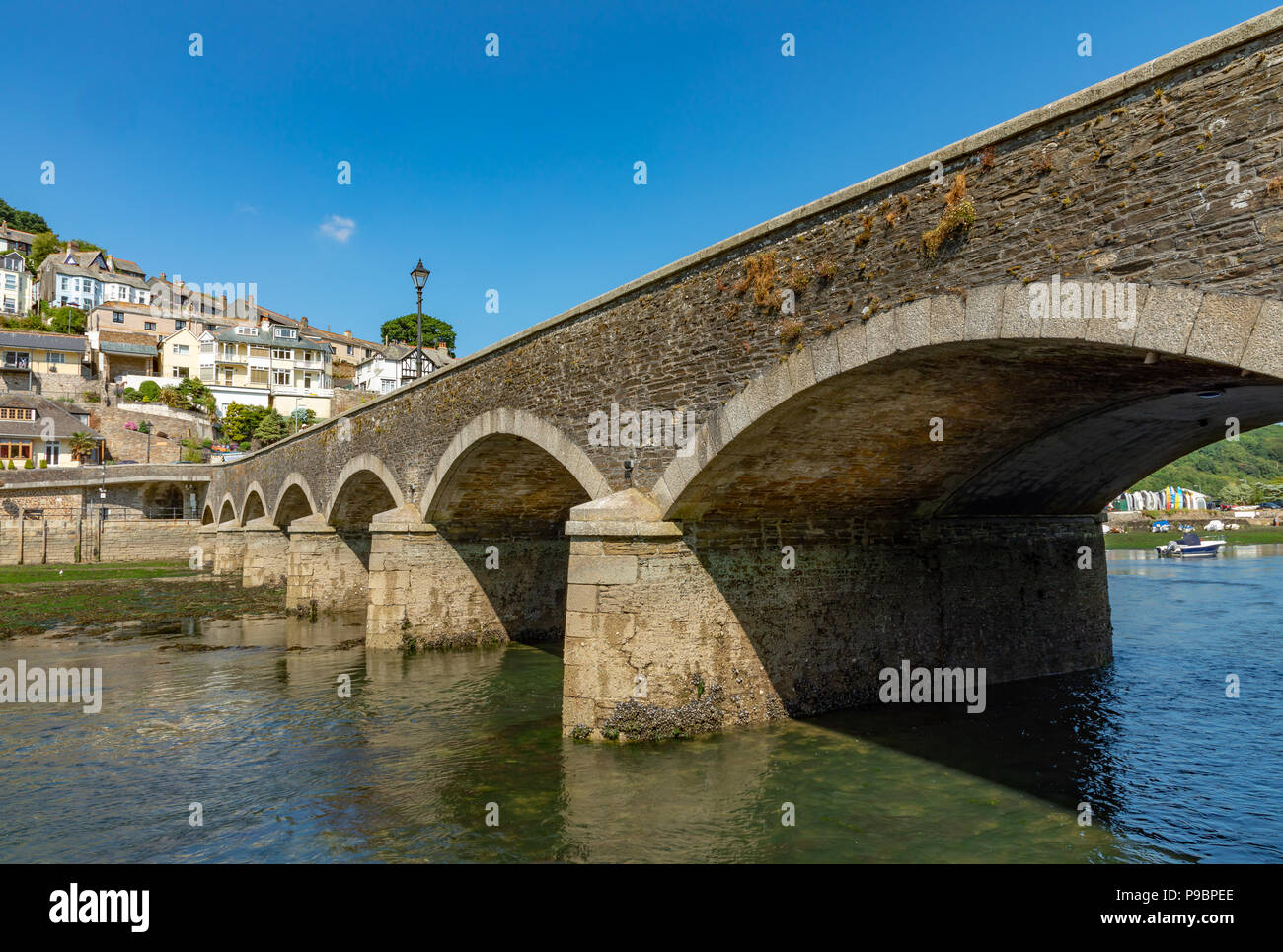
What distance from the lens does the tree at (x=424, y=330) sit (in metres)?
95.6

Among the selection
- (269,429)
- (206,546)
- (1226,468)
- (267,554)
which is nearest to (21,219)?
(269,429)

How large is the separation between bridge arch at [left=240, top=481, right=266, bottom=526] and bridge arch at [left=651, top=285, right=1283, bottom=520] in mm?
28902

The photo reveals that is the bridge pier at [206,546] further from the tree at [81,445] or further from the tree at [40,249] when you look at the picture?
the tree at [40,249]

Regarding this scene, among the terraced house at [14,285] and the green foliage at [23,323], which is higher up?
the terraced house at [14,285]

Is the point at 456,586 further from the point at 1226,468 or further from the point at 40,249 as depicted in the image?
the point at 1226,468

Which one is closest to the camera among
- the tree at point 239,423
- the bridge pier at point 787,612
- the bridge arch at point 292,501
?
the bridge pier at point 787,612

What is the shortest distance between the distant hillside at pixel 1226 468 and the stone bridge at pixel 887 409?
319 ft

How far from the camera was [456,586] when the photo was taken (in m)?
18.3

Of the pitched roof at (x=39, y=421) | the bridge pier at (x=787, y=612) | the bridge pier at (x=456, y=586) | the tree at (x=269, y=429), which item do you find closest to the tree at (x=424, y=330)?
the tree at (x=269, y=429)

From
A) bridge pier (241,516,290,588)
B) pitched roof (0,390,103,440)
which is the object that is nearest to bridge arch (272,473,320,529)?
bridge pier (241,516,290,588)

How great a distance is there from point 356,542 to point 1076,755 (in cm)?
2112

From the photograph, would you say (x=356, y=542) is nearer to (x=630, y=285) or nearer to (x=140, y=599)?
(x=140, y=599)

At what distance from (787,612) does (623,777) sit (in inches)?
134

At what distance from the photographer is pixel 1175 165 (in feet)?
18.3
